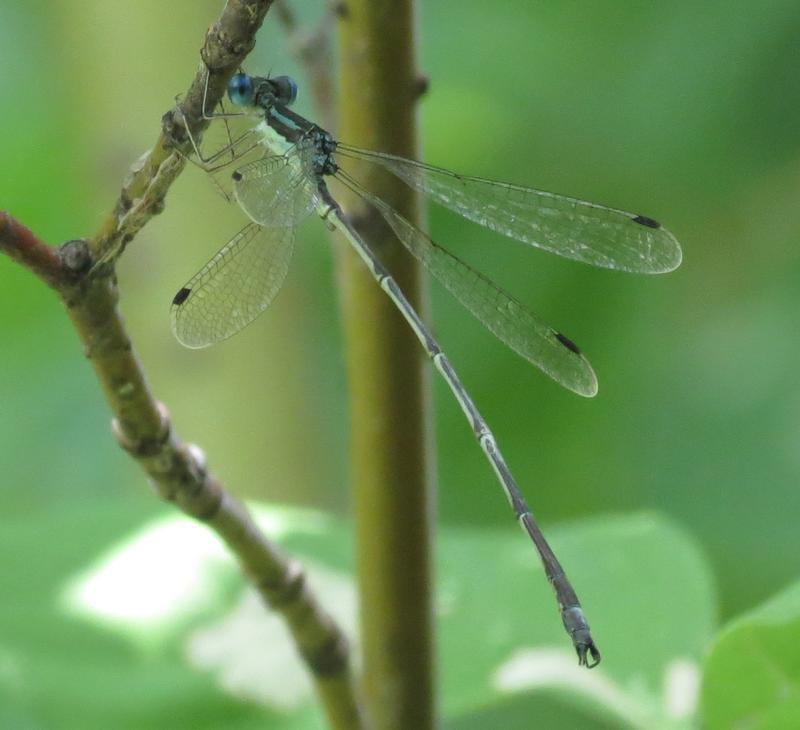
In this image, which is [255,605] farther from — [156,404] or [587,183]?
[587,183]

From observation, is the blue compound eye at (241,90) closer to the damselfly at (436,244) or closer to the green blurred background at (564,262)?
the damselfly at (436,244)

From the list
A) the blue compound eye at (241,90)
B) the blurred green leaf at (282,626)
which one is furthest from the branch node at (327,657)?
the blue compound eye at (241,90)

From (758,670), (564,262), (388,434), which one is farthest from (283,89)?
(564,262)

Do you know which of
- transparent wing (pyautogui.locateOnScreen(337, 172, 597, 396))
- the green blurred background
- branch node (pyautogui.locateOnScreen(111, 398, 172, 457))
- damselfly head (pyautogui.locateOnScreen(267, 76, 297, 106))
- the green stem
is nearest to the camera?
branch node (pyautogui.locateOnScreen(111, 398, 172, 457))

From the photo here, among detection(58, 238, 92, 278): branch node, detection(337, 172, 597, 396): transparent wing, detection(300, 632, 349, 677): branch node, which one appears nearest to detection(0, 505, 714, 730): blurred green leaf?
detection(337, 172, 597, 396): transparent wing

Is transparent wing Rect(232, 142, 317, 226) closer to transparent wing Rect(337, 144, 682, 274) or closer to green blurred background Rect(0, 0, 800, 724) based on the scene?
transparent wing Rect(337, 144, 682, 274)

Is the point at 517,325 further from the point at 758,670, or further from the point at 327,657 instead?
the point at 758,670
